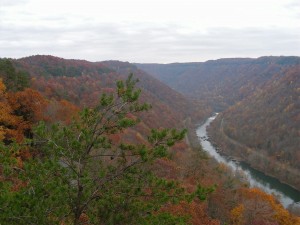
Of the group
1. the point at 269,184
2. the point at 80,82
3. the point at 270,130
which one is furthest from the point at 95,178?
the point at 270,130

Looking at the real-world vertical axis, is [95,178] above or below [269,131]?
above

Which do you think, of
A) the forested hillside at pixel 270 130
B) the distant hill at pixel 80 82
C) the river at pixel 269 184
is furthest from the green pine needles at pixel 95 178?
the forested hillside at pixel 270 130

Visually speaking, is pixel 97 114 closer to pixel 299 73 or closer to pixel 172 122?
pixel 172 122

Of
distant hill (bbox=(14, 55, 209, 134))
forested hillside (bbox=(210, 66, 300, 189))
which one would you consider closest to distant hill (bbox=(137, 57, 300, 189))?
forested hillside (bbox=(210, 66, 300, 189))

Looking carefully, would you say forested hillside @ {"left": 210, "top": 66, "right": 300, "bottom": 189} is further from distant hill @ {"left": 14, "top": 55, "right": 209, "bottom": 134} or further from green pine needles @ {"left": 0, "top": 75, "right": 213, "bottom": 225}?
green pine needles @ {"left": 0, "top": 75, "right": 213, "bottom": 225}

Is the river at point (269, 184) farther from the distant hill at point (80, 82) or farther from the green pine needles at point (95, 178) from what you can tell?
the green pine needles at point (95, 178)

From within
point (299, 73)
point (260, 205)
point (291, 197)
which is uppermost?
point (299, 73)

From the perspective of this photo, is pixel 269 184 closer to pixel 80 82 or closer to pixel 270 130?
pixel 270 130

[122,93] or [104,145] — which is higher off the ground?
[122,93]

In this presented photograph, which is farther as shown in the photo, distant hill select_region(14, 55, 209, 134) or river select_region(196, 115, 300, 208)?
distant hill select_region(14, 55, 209, 134)

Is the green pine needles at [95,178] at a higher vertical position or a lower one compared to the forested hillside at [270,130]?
higher

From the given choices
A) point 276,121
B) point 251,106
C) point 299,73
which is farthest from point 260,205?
point 299,73
